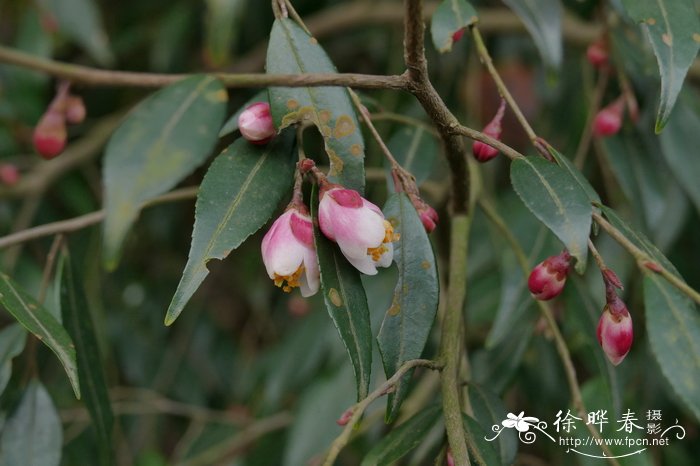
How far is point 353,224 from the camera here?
0.53m

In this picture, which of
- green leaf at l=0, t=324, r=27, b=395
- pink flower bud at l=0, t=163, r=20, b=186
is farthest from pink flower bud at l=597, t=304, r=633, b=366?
pink flower bud at l=0, t=163, r=20, b=186

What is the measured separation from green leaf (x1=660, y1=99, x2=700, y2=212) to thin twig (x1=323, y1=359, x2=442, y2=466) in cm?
52

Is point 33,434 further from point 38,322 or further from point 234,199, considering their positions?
point 234,199

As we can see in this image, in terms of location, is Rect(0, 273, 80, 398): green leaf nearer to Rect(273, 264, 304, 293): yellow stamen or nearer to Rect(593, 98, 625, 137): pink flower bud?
Rect(273, 264, 304, 293): yellow stamen

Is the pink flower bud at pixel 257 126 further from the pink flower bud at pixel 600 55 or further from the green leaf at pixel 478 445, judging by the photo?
the pink flower bud at pixel 600 55

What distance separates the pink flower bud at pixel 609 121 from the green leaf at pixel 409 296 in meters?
0.43

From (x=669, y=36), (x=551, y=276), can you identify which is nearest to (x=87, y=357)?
(x=551, y=276)

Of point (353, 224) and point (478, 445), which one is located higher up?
point (353, 224)

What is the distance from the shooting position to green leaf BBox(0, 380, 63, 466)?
74cm

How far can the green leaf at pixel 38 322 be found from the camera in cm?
61

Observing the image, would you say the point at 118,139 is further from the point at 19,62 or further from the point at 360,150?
the point at 19,62

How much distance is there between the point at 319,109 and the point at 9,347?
0.36 meters

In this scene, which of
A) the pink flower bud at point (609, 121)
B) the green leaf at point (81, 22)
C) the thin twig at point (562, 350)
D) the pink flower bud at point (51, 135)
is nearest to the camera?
the thin twig at point (562, 350)

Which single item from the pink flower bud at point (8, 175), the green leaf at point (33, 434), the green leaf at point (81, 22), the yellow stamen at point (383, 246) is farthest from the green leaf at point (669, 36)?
the pink flower bud at point (8, 175)
